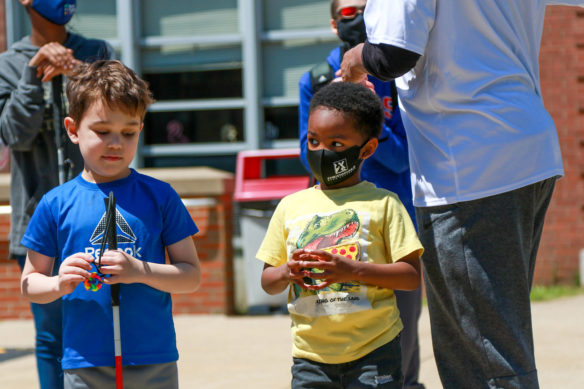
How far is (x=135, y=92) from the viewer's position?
281cm

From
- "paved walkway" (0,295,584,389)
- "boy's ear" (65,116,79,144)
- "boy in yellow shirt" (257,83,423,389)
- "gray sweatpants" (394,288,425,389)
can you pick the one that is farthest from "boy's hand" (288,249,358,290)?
"paved walkway" (0,295,584,389)

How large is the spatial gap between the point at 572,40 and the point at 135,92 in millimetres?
A: 6492

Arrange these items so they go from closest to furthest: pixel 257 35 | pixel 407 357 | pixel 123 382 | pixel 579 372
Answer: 1. pixel 123 382
2. pixel 407 357
3. pixel 579 372
4. pixel 257 35

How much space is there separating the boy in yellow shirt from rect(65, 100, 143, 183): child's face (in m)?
0.57

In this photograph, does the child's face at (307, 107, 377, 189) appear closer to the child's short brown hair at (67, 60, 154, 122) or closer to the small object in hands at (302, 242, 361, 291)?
the small object in hands at (302, 242, 361, 291)

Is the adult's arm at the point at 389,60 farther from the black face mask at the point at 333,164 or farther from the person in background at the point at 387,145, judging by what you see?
the person in background at the point at 387,145

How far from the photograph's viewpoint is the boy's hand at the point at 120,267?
255 cm

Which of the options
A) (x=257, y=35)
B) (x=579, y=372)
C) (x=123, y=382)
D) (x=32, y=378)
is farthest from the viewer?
(x=257, y=35)

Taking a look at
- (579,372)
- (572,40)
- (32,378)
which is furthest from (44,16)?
(572,40)

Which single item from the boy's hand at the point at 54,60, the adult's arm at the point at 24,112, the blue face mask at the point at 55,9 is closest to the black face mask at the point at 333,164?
the boy's hand at the point at 54,60

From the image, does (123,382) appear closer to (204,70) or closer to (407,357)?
(407,357)

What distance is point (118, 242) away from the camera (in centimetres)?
271

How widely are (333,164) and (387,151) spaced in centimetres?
69

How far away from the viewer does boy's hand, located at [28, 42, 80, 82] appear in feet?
11.6
